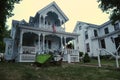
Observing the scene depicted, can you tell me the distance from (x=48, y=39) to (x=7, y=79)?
14.0 metres

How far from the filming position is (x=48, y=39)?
768 inches

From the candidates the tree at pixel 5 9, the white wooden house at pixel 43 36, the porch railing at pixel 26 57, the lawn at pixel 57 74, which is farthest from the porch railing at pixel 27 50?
the lawn at pixel 57 74

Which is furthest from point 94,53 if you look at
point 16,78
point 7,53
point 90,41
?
point 16,78

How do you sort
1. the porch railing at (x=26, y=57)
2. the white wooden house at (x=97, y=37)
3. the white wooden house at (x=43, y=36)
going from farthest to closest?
the white wooden house at (x=97, y=37)
the white wooden house at (x=43, y=36)
the porch railing at (x=26, y=57)

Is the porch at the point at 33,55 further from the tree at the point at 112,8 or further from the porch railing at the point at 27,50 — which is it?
the tree at the point at 112,8

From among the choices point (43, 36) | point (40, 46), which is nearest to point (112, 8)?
point (43, 36)

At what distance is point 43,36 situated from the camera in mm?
16188

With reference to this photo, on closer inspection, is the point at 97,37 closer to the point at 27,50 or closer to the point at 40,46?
the point at 40,46

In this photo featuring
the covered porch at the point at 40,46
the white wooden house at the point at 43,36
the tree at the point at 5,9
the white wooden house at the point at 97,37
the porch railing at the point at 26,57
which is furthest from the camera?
the white wooden house at the point at 97,37

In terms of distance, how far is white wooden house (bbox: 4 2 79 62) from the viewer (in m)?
15.1

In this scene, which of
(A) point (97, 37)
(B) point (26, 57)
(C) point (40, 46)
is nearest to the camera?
(B) point (26, 57)

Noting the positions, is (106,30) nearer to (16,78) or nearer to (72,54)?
(72,54)

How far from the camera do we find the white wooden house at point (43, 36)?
1511 cm

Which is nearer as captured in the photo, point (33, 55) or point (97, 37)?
point (33, 55)
